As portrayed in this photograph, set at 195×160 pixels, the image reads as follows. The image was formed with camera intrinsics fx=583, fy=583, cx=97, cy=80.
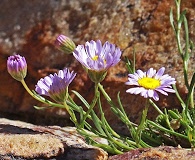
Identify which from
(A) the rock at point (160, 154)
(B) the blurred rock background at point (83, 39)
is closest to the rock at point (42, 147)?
(A) the rock at point (160, 154)

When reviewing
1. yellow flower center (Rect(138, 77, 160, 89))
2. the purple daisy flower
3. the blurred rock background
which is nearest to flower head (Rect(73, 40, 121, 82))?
the purple daisy flower

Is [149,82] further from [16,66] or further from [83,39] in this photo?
[83,39]

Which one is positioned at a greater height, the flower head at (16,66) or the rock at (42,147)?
the flower head at (16,66)

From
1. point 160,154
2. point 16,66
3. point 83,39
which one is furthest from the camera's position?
point 83,39

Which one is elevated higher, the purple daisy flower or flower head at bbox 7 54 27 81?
the purple daisy flower

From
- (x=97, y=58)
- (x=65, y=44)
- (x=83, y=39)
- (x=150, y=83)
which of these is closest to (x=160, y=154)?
(x=150, y=83)

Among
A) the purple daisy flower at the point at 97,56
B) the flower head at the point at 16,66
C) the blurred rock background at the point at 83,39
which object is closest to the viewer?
the purple daisy flower at the point at 97,56

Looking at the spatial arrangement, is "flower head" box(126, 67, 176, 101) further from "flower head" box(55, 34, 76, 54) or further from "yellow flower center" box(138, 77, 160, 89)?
"flower head" box(55, 34, 76, 54)

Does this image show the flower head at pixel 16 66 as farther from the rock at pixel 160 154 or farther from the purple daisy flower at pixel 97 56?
the rock at pixel 160 154
